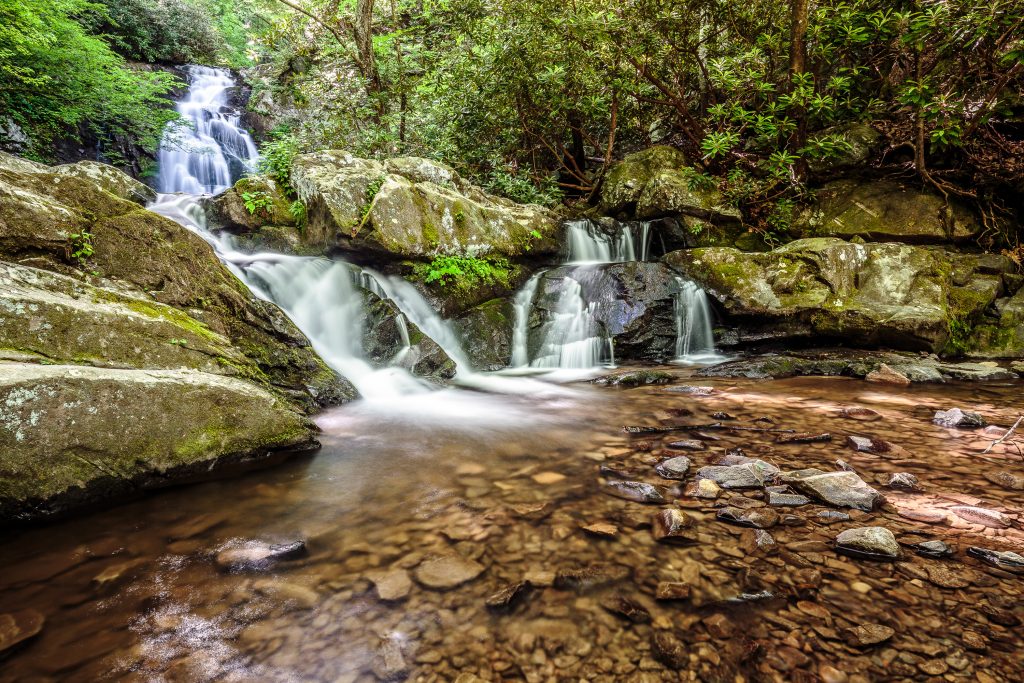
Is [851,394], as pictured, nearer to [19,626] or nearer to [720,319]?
[720,319]

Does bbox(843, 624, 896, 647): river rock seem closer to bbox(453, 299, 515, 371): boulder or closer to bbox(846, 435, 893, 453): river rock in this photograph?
bbox(846, 435, 893, 453): river rock

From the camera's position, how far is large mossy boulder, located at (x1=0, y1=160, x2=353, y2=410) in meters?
3.41

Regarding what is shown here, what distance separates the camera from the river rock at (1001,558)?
1727 mm

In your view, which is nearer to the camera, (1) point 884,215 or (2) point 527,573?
(2) point 527,573

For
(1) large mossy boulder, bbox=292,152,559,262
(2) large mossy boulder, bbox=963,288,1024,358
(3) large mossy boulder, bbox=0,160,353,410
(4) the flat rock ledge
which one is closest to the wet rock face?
(1) large mossy boulder, bbox=292,152,559,262

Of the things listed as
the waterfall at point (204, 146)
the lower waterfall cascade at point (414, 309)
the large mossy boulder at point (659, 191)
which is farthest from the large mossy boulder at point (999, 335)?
the waterfall at point (204, 146)

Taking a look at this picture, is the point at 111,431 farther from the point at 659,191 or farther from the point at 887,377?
the point at 659,191

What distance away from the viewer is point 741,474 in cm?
259

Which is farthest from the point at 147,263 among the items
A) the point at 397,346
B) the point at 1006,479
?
the point at 1006,479

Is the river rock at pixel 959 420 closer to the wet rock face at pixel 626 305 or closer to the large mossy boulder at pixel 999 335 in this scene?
the wet rock face at pixel 626 305

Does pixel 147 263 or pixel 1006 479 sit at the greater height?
pixel 147 263

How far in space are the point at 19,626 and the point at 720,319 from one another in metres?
8.12

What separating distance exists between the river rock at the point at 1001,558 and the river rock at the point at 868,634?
0.72 m

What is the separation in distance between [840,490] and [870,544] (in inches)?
19.7
